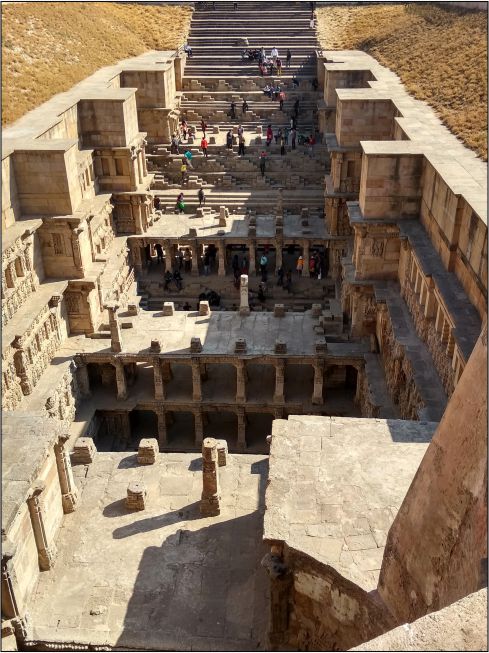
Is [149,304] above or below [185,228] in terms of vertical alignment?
below

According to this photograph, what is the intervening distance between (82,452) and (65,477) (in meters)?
1.89

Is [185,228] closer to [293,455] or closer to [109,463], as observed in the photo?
[109,463]

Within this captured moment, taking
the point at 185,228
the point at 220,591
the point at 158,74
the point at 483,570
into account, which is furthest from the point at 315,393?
the point at 158,74

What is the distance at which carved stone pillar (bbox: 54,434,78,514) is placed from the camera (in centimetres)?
1221

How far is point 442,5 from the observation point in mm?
39344

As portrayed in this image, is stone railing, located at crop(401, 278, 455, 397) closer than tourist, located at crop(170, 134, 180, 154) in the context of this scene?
Yes

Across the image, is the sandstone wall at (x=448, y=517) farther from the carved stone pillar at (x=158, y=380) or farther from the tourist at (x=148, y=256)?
the tourist at (x=148, y=256)

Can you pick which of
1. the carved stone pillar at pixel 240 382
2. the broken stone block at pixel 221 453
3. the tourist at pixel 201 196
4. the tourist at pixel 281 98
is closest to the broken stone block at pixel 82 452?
the broken stone block at pixel 221 453

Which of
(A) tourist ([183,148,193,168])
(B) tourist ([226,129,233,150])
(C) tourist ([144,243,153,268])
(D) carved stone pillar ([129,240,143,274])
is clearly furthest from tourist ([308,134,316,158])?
(D) carved stone pillar ([129,240,143,274])

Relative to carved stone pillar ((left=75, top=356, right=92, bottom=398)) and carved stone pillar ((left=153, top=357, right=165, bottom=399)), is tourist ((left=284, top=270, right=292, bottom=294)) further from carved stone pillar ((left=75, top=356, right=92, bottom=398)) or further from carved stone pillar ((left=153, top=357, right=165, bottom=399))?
carved stone pillar ((left=75, top=356, right=92, bottom=398))

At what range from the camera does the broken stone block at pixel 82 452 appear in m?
14.4

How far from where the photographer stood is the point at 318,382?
20.1 metres

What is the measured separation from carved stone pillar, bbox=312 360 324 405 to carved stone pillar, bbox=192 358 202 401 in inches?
147

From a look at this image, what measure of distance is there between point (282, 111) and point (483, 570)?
31.9 meters
